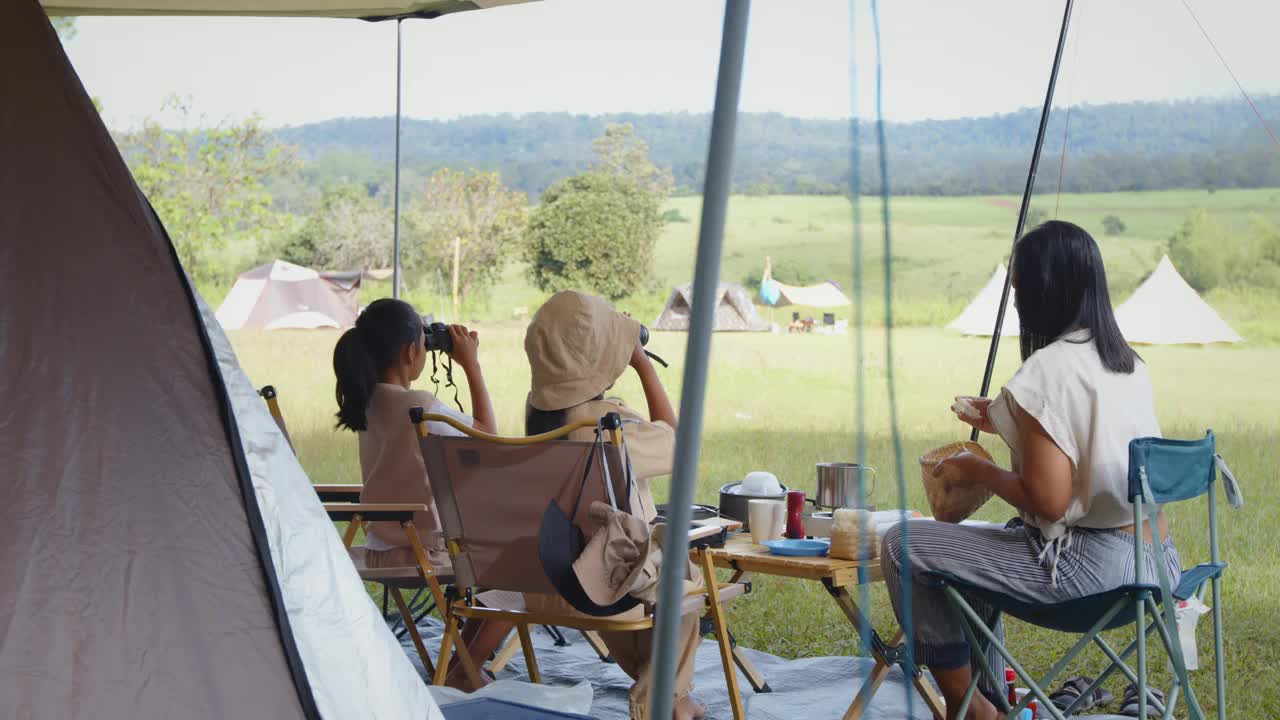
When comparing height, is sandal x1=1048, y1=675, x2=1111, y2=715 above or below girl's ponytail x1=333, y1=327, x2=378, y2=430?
below

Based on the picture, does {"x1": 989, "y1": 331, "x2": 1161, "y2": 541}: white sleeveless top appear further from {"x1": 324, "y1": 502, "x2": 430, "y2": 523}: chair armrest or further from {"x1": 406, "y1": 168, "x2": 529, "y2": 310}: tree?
{"x1": 406, "y1": 168, "x2": 529, "y2": 310}: tree

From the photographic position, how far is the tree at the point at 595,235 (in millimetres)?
19062

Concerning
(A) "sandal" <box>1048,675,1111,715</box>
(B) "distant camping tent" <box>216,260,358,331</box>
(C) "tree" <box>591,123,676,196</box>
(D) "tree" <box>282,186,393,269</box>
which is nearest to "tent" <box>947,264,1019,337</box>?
(C) "tree" <box>591,123,676,196</box>

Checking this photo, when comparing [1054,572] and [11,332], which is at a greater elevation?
[11,332]

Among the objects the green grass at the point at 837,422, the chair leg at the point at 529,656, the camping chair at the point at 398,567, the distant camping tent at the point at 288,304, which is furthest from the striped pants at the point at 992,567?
the distant camping tent at the point at 288,304

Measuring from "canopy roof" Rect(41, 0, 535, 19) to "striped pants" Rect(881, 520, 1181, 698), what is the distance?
1987mm

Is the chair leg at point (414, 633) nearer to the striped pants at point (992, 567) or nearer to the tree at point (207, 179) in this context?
the striped pants at point (992, 567)

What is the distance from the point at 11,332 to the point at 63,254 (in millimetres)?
146

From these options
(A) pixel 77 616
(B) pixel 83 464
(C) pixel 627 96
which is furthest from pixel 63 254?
(C) pixel 627 96

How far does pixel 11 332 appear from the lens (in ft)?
6.71

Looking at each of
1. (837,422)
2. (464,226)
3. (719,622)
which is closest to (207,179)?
(464,226)

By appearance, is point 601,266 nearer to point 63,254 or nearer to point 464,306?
point 464,306

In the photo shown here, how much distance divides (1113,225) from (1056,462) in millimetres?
13464

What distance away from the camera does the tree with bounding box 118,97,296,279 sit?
17.8 m
